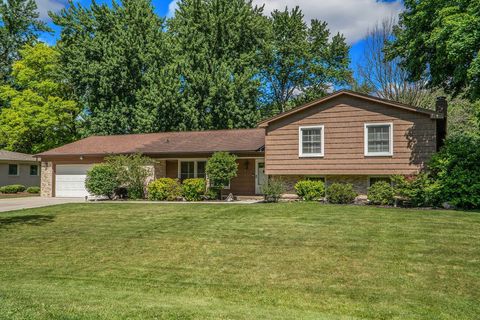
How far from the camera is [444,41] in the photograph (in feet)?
47.6

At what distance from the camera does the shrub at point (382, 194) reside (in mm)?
15867

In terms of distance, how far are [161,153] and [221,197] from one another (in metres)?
4.27

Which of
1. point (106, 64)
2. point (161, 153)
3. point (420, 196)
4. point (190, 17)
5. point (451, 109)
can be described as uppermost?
point (190, 17)

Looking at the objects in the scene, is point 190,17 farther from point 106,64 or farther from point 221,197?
point 221,197

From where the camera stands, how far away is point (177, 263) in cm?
859

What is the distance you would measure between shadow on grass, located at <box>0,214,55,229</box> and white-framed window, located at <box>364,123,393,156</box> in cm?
1299

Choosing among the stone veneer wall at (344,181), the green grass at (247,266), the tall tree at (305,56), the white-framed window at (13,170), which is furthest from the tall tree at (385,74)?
the white-framed window at (13,170)

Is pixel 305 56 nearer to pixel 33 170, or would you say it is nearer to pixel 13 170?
pixel 33 170

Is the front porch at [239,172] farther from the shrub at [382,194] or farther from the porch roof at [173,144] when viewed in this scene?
the shrub at [382,194]

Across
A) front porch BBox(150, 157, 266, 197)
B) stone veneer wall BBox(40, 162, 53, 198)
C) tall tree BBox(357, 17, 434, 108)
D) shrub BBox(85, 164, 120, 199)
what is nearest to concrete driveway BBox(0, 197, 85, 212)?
shrub BBox(85, 164, 120, 199)

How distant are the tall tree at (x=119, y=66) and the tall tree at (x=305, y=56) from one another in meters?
10.4

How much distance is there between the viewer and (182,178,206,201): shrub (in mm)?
20031

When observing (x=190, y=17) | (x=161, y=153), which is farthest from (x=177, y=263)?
(x=190, y=17)

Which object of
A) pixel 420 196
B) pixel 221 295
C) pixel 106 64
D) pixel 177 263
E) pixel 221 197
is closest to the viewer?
pixel 221 295
